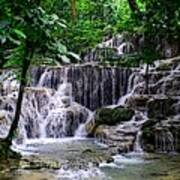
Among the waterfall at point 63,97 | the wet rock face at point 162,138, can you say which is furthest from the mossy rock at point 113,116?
the wet rock face at point 162,138

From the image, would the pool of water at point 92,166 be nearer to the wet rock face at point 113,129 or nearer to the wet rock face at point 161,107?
the wet rock face at point 113,129

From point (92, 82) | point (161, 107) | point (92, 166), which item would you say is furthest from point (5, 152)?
point (92, 82)

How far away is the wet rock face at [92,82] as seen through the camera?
15.0 metres

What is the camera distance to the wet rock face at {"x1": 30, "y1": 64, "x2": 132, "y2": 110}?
14961 mm

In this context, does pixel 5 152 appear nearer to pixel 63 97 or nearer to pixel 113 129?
pixel 113 129

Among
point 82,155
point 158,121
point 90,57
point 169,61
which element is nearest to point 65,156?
point 82,155

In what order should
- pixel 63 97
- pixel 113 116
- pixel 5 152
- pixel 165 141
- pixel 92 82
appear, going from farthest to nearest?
pixel 92 82 < pixel 63 97 < pixel 113 116 < pixel 165 141 < pixel 5 152

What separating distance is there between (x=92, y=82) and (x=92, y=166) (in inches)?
310

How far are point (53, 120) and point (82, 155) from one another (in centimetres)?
462

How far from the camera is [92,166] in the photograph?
7.58 m

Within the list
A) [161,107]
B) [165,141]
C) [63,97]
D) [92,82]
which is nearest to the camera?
[165,141]

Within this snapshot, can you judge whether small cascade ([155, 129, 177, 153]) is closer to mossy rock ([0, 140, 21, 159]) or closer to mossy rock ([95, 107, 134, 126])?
mossy rock ([95, 107, 134, 126])

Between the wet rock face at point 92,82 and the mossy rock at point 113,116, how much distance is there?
229 cm

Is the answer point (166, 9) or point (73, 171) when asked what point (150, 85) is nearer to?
point (73, 171)
